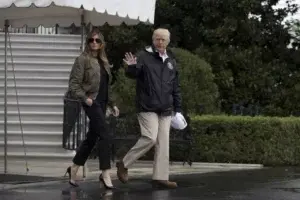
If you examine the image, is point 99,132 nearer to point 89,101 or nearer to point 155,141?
point 89,101

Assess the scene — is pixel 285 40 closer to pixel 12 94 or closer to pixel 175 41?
pixel 175 41

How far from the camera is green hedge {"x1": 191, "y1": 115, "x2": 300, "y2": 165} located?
1314 centimetres

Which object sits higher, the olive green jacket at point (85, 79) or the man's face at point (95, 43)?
the man's face at point (95, 43)

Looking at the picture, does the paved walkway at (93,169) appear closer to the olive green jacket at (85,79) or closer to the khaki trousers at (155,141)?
the khaki trousers at (155,141)

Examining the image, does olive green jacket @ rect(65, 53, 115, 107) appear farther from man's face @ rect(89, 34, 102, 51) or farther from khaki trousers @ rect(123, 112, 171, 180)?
khaki trousers @ rect(123, 112, 171, 180)

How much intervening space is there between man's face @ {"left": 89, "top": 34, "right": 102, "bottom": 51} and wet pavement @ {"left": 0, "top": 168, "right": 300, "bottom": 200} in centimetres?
176

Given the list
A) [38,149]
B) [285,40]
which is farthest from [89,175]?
[285,40]

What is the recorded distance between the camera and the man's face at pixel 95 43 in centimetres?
880

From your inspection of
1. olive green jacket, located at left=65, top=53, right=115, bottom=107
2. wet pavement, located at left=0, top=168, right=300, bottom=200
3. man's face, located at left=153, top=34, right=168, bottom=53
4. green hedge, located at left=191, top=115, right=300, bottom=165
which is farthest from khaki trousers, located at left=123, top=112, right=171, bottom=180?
green hedge, located at left=191, top=115, right=300, bottom=165

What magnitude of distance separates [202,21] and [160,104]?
9.18 metres

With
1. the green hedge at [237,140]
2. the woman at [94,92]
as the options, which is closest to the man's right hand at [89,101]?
the woman at [94,92]

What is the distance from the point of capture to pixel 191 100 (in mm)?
14578

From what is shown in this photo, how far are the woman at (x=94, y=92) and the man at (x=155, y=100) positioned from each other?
1.15ft

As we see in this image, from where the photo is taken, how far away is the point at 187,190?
9.05 metres
